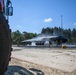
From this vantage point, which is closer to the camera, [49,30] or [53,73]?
[53,73]

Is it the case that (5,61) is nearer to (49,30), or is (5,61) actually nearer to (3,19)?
(3,19)

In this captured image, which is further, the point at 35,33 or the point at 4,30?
the point at 35,33

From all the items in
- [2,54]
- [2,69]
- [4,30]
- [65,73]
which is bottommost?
[65,73]

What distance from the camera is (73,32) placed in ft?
443

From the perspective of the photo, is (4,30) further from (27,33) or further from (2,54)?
(27,33)

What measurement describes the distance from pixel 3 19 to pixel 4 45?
0.36 meters

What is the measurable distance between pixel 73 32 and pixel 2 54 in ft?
442

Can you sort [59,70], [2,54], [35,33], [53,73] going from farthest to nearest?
[35,33] → [59,70] → [53,73] → [2,54]

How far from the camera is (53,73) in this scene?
302 inches

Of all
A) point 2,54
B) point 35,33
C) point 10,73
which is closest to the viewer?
point 2,54

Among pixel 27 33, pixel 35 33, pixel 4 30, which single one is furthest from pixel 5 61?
pixel 35 33

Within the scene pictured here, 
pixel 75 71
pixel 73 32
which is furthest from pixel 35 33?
pixel 75 71

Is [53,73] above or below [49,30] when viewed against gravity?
below

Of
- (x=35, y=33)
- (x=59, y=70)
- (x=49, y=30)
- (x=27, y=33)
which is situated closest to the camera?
(x=59, y=70)
